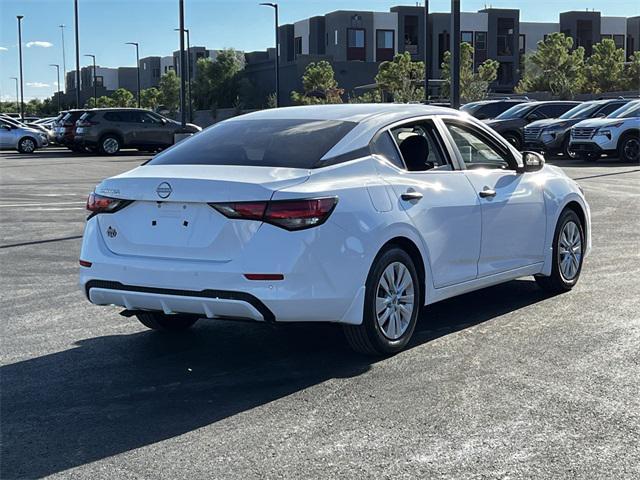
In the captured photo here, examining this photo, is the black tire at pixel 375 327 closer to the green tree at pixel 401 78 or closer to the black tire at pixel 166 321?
the black tire at pixel 166 321

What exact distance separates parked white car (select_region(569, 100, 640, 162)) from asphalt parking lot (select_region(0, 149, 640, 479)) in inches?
734

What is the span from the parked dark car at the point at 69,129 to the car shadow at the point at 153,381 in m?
32.8

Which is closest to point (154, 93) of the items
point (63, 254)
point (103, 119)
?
point (103, 119)

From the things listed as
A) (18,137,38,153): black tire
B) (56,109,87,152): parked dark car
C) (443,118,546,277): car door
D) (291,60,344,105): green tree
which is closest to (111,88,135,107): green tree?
(291,60,344,105): green tree

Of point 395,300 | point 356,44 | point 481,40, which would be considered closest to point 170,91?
point 356,44

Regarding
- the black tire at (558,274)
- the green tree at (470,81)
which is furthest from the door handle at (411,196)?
the green tree at (470,81)

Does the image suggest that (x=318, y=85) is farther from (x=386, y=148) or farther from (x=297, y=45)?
(x=386, y=148)

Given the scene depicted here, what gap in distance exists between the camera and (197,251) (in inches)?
221

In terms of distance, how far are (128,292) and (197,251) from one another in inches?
22.3

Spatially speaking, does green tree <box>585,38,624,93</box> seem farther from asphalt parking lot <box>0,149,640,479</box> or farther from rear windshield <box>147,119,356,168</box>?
rear windshield <box>147,119,356,168</box>

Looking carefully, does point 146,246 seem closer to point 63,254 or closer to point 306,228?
point 306,228

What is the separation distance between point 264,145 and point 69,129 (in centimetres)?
3400

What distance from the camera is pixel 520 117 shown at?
30.5 m

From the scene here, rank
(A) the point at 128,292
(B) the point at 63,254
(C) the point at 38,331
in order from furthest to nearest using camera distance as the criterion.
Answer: (B) the point at 63,254 → (C) the point at 38,331 → (A) the point at 128,292
